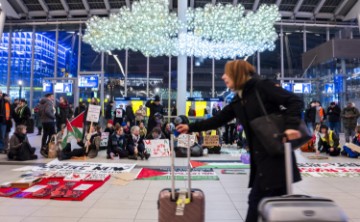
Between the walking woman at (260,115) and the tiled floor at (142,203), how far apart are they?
169 centimetres

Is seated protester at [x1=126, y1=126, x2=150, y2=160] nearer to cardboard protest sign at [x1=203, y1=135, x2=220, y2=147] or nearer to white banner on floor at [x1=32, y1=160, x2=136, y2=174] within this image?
white banner on floor at [x1=32, y1=160, x2=136, y2=174]

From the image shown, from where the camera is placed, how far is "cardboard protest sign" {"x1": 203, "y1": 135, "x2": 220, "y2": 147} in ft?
29.0

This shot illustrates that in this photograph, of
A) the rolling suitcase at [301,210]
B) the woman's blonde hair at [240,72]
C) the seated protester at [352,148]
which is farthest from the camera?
the seated protester at [352,148]

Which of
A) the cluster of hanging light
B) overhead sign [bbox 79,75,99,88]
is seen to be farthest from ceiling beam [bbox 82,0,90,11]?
the cluster of hanging light

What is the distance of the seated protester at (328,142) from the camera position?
333 inches

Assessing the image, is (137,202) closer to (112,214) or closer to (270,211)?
(112,214)

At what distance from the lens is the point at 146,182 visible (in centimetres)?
540

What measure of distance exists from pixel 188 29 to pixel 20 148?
6.03 metres

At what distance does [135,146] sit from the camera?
784 centimetres

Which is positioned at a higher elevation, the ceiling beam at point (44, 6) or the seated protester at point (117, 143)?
the ceiling beam at point (44, 6)

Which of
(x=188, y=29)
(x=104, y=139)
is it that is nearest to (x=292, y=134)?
(x=104, y=139)

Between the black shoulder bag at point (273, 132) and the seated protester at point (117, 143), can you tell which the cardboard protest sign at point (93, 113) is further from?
the black shoulder bag at point (273, 132)

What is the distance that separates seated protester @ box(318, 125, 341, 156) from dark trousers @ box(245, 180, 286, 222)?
736cm

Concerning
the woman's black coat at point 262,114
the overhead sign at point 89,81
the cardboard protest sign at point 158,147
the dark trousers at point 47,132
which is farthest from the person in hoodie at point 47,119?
the overhead sign at point 89,81
